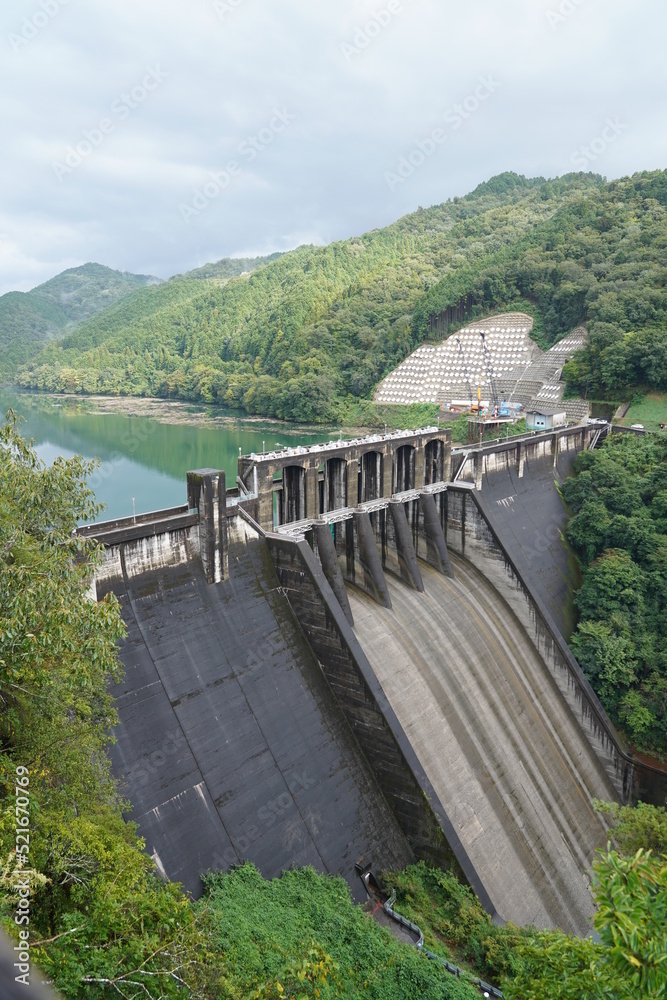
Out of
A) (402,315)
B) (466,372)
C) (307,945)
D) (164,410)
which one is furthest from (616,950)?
(164,410)

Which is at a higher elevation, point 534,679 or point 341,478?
point 341,478

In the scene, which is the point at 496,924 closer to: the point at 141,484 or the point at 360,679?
the point at 360,679

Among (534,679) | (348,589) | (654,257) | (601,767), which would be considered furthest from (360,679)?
(654,257)

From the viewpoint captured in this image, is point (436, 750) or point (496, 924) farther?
point (436, 750)

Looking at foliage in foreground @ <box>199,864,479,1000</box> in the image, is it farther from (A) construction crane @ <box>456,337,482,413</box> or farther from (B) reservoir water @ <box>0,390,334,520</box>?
(A) construction crane @ <box>456,337,482,413</box>

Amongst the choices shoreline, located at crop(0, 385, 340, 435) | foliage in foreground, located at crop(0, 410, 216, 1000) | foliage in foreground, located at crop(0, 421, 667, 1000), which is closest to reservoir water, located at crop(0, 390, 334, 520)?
shoreline, located at crop(0, 385, 340, 435)

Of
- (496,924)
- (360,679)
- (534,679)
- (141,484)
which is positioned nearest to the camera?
(496,924)

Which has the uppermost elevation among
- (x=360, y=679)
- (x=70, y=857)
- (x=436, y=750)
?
(x=70, y=857)
